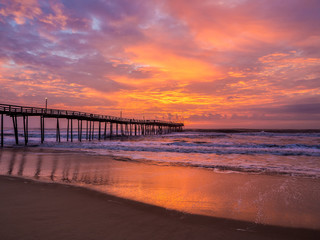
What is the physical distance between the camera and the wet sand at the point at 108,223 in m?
3.33

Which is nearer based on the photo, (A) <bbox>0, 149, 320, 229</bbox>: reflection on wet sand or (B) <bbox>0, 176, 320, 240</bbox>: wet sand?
(B) <bbox>0, 176, 320, 240</bbox>: wet sand

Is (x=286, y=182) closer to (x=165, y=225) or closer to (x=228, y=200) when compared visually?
(x=228, y=200)

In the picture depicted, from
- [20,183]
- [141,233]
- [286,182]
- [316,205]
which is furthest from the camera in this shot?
[286,182]

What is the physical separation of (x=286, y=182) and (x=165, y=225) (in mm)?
5648

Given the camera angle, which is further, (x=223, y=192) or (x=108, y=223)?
(x=223, y=192)

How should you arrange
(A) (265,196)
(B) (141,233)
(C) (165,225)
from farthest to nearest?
1. (A) (265,196)
2. (C) (165,225)
3. (B) (141,233)

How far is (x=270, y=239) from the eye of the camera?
3.44 meters

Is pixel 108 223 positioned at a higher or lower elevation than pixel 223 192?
higher

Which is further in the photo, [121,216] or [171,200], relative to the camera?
[171,200]

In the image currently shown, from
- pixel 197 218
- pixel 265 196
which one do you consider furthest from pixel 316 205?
pixel 197 218

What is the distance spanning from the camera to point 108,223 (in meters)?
3.76

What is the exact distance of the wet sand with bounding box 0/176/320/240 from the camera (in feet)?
10.9

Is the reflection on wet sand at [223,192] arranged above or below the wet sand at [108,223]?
below

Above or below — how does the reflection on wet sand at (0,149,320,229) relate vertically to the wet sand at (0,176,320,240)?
below
